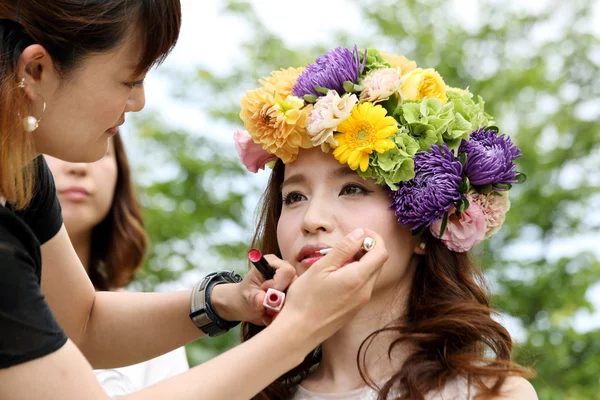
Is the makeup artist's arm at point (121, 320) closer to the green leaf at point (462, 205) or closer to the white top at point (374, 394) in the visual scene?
the white top at point (374, 394)

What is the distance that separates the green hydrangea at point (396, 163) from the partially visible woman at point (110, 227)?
1798 mm

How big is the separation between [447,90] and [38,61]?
4.59 ft

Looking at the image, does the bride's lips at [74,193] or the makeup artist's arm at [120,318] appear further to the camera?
the bride's lips at [74,193]

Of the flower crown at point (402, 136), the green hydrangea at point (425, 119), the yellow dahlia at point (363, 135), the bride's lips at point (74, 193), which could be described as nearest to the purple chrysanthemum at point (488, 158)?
the flower crown at point (402, 136)

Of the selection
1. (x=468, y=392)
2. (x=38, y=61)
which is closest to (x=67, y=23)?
(x=38, y=61)

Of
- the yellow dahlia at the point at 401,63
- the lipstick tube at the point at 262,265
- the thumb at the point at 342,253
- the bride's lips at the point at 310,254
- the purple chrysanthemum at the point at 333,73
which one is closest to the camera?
the thumb at the point at 342,253

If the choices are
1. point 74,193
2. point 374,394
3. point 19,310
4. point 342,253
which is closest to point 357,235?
point 342,253

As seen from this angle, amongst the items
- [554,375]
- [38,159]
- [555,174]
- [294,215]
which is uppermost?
[38,159]

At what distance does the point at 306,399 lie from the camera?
106 inches

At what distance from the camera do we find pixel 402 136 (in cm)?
255

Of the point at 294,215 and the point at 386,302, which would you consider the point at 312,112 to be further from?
the point at 386,302

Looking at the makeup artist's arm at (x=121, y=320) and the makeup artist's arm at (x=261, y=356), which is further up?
the makeup artist's arm at (x=261, y=356)

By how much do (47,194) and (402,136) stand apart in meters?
1.18

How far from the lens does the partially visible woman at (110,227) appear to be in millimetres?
3836
